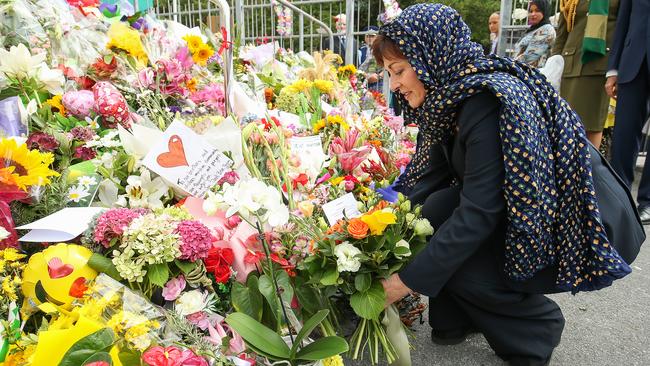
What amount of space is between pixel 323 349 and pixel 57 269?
673mm

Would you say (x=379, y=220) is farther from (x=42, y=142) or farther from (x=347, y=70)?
(x=347, y=70)

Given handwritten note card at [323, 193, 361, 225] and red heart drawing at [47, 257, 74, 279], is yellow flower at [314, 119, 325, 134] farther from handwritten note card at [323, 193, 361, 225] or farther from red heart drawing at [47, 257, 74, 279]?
red heart drawing at [47, 257, 74, 279]

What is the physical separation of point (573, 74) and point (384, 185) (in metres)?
2.50

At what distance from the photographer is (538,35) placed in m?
4.03

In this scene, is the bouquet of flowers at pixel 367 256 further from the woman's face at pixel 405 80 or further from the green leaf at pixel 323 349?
the woman's face at pixel 405 80

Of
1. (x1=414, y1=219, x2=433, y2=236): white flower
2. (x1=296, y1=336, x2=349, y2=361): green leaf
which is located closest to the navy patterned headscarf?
(x1=414, y1=219, x2=433, y2=236): white flower

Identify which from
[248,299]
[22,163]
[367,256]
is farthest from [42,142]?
[367,256]

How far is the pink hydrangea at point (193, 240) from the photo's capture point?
1.19 meters

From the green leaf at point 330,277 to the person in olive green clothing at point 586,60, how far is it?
2.97 metres

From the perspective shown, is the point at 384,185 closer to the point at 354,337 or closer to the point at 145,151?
the point at 354,337

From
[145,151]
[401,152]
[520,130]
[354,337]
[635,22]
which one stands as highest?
[635,22]

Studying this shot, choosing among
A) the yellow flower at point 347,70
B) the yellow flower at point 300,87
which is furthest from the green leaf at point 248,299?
the yellow flower at point 347,70

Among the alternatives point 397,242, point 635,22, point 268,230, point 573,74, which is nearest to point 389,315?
point 397,242

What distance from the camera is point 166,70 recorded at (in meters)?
2.09
